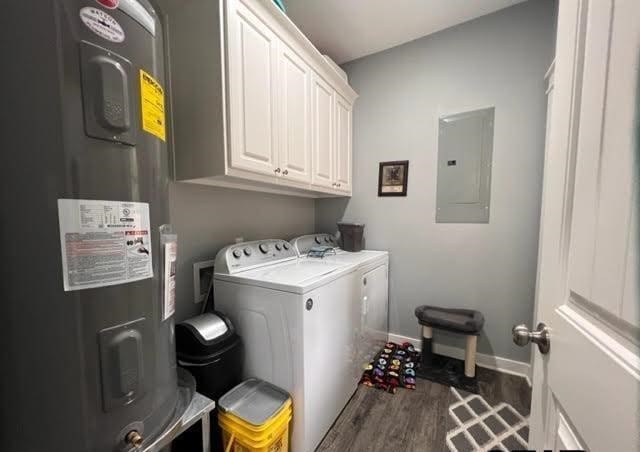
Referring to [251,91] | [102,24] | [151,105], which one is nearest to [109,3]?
[102,24]

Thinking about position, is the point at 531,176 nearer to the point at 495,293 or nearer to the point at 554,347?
the point at 495,293

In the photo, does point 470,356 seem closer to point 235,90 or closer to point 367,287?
point 367,287

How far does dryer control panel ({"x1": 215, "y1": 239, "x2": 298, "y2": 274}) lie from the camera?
4.57 feet

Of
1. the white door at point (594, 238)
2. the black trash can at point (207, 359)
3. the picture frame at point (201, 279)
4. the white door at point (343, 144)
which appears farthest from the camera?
the white door at point (343, 144)

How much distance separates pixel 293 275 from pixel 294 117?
104 centimetres

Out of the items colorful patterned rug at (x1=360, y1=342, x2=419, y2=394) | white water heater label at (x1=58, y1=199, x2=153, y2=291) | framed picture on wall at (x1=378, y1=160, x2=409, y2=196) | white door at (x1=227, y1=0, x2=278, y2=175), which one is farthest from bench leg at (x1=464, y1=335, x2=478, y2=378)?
white water heater label at (x1=58, y1=199, x2=153, y2=291)

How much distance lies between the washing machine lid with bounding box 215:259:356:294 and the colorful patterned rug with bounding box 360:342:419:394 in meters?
0.92

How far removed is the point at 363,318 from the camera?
1.76 meters

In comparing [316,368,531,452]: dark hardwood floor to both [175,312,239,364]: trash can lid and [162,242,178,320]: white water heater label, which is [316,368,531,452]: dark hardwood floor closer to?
[175,312,239,364]: trash can lid

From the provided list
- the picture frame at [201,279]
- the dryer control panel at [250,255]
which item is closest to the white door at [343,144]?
the dryer control panel at [250,255]

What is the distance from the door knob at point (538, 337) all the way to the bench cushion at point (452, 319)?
A: 4.19 ft

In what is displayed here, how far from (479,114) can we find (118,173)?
234cm

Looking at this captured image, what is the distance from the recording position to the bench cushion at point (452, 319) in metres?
1.74

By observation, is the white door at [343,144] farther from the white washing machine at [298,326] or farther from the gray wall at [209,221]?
the white washing machine at [298,326]
